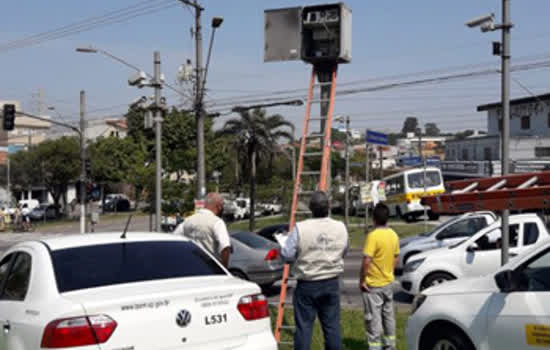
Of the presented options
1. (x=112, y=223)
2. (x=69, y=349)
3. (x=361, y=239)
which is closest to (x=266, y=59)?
(x=69, y=349)

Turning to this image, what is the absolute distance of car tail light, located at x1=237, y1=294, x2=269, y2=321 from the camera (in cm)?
527

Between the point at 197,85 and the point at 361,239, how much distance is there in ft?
42.2

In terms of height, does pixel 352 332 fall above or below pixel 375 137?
below

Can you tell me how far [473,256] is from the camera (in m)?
12.5

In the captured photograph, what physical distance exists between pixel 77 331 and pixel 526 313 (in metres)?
3.34

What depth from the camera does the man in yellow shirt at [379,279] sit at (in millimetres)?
7289

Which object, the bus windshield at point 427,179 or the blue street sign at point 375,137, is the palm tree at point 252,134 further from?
the blue street sign at point 375,137

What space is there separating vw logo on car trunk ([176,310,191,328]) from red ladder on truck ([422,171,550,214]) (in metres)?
2.85

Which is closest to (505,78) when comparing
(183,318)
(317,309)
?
(317,309)

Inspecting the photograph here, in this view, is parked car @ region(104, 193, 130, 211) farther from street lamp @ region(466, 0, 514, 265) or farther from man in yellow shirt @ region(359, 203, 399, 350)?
man in yellow shirt @ region(359, 203, 399, 350)

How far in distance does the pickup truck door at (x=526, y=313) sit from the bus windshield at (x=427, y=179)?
116 feet

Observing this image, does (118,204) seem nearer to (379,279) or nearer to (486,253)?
(486,253)

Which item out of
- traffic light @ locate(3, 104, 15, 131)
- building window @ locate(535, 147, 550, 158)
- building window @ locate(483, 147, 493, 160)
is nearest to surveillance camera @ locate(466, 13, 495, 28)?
traffic light @ locate(3, 104, 15, 131)

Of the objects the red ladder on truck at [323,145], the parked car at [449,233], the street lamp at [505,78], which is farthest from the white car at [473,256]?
the red ladder on truck at [323,145]
